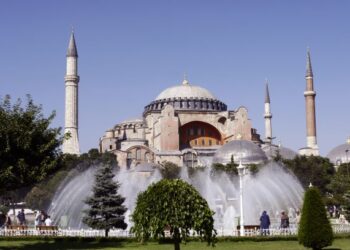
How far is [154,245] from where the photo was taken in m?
15.5

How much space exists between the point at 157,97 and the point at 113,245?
62.9 metres

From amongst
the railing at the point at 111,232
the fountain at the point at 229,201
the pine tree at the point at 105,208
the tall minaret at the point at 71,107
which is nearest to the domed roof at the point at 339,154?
the tall minaret at the point at 71,107

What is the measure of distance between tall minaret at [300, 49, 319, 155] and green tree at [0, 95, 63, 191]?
5153 centimetres

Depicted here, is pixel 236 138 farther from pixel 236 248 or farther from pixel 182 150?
pixel 236 248

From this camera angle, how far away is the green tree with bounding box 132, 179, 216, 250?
10703 mm

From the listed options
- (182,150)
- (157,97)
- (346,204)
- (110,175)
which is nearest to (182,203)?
(110,175)

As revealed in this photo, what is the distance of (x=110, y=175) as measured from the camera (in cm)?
2089

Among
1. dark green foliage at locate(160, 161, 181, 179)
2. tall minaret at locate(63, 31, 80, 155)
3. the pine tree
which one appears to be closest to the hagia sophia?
tall minaret at locate(63, 31, 80, 155)

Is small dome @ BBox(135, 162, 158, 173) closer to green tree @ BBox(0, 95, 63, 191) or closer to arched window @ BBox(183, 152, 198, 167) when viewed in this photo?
arched window @ BBox(183, 152, 198, 167)

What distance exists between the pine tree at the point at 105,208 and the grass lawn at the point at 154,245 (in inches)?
90.9

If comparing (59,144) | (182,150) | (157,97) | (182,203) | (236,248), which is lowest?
(236,248)

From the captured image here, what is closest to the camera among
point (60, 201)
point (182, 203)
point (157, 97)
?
point (182, 203)

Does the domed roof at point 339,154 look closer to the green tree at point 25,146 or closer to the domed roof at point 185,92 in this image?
the domed roof at point 185,92

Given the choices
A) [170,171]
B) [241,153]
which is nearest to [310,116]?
[241,153]
